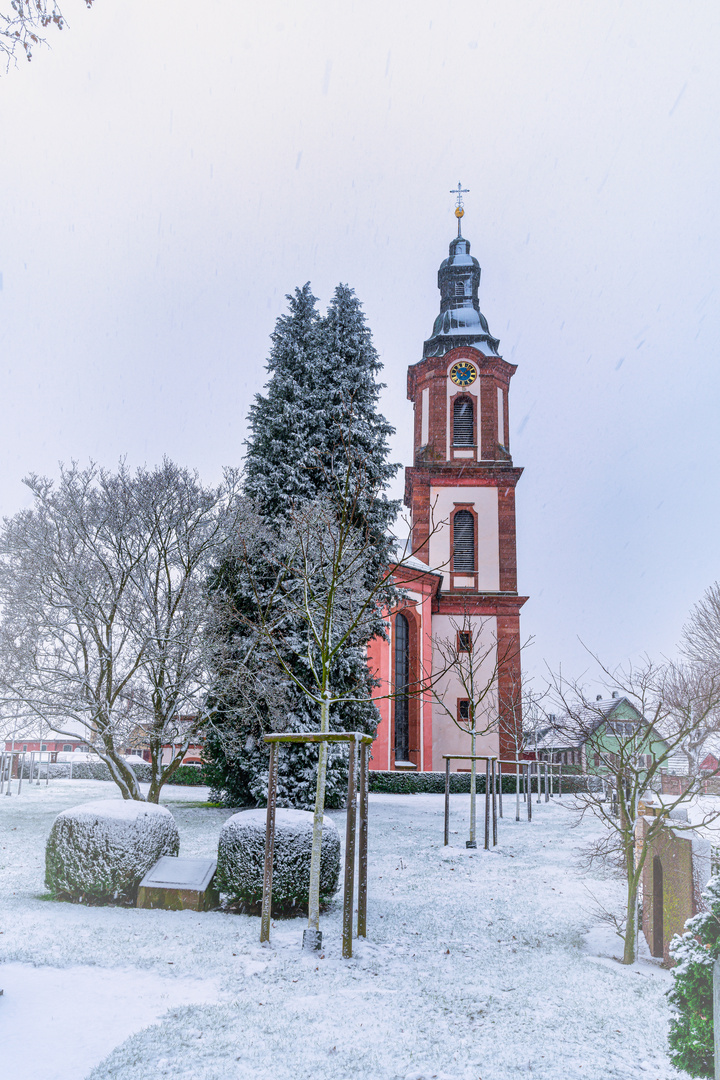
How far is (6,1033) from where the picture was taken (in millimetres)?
4270

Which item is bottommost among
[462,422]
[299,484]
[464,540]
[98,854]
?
[98,854]

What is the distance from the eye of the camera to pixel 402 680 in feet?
96.9

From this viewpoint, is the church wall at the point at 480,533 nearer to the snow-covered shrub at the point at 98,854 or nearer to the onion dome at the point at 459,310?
the onion dome at the point at 459,310

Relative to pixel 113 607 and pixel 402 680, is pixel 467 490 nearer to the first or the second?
pixel 402 680

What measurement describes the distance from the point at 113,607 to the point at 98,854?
7318mm

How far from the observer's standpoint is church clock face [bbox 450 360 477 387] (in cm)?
3506

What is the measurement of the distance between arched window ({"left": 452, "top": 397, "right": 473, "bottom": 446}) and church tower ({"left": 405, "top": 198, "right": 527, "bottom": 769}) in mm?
48

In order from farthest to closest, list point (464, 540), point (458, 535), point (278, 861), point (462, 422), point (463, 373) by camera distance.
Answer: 1. point (463, 373)
2. point (462, 422)
3. point (458, 535)
4. point (464, 540)
5. point (278, 861)

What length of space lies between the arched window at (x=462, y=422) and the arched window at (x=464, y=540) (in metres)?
3.57

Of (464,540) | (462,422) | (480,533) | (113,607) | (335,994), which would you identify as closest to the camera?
(335,994)

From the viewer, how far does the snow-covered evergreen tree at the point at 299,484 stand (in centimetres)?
1595

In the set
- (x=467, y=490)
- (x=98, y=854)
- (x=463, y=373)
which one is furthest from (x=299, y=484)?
(x=463, y=373)

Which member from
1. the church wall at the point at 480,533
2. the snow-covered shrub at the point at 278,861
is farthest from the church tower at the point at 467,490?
the snow-covered shrub at the point at 278,861

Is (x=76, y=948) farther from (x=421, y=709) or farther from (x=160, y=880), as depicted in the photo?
(x=421, y=709)
